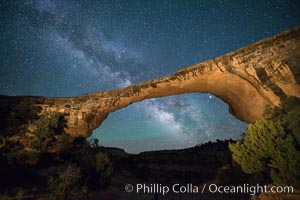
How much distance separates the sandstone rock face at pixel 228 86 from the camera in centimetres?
1148

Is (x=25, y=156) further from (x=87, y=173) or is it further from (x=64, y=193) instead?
(x=64, y=193)

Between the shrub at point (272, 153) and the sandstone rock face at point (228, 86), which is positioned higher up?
the sandstone rock face at point (228, 86)

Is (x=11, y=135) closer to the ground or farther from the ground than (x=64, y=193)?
farther from the ground

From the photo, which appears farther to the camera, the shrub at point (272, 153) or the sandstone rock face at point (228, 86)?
the sandstone rock face at point (228, 86)

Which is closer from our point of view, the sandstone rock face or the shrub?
the shrub

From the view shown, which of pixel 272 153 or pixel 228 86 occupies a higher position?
pixel 228 86

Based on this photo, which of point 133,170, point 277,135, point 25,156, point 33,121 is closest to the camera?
point 277,135

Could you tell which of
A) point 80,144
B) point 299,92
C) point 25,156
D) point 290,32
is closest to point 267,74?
point 299,92

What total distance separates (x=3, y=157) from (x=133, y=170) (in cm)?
1049

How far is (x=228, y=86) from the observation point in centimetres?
1480

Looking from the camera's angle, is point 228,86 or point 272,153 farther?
point 228,86

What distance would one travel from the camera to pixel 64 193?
942 centimetres

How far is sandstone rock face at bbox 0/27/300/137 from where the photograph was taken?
37.7 feet

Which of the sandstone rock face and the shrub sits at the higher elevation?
the sandstone rock face
